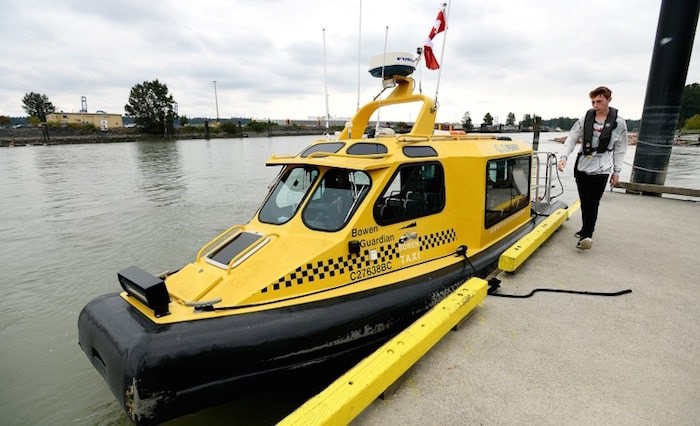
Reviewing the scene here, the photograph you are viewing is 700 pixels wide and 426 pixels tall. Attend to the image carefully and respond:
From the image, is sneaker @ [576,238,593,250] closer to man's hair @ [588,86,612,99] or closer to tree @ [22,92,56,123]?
man's hair @ [588,86,612,99]

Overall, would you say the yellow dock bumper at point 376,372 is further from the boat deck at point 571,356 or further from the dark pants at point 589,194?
the dark pants at point 589,194

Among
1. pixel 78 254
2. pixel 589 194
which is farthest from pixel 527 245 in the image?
pixel 78 254

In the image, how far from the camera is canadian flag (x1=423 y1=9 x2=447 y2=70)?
4.79 metres

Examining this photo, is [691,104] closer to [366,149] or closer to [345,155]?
[366,149]

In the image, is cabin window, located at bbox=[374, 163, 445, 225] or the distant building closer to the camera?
cabin window, located at bbox=[374, 163, 445, 225]

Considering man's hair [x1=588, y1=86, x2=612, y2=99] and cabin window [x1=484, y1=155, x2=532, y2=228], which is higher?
man's hair [x1=588, y1=86, x2=612, y2=99]

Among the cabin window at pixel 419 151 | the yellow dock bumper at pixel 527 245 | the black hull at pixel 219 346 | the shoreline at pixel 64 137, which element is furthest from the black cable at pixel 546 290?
the shoreline at pixel 64 137

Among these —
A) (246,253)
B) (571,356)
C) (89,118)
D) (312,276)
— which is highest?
(89,118)

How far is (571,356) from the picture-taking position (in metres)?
2.57

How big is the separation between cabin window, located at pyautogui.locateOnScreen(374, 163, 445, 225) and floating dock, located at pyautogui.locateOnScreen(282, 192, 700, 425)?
1015 mm

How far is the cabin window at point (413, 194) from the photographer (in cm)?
358

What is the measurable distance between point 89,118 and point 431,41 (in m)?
96.4

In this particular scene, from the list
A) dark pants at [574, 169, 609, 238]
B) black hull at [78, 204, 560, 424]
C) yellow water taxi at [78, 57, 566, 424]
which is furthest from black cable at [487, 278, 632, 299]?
dark pants at [574, 169, 609, 238]

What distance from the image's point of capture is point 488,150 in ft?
14.7
